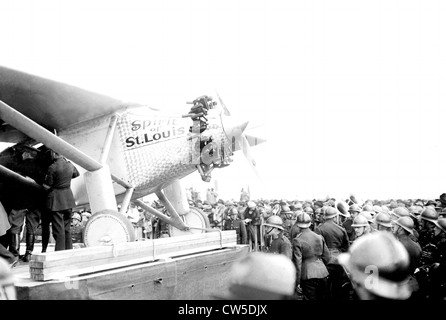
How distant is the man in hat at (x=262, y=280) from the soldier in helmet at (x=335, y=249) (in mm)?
5154

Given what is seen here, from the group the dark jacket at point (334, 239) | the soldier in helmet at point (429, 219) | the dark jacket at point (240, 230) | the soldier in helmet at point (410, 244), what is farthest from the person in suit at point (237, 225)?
the soldier in helmet at point (410, 244)

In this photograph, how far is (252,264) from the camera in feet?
7.37

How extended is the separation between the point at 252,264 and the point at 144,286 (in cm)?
265

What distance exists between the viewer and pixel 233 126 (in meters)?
6.97

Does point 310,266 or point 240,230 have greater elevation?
point 310,266

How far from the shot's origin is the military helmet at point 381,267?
2.59m

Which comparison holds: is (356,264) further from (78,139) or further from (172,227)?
(172,227)

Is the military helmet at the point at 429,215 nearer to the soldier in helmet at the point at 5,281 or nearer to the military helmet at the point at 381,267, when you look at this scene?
the military helmet at the point at 381,267

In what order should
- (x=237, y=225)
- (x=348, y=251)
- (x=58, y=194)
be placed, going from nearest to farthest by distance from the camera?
(x=348, y=251), (x=58, y=194), (x=237, y=225)

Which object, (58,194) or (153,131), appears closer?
(58,194)

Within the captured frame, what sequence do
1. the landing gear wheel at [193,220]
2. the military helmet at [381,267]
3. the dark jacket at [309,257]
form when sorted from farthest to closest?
the landing gear wheel at [193,220], the dark jacket at [309,257], the military helmet at [381,267]

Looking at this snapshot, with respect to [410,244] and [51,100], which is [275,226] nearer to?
[410,244]

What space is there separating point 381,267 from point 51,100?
582cm

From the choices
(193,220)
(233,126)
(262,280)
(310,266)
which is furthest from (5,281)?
(193,220)
